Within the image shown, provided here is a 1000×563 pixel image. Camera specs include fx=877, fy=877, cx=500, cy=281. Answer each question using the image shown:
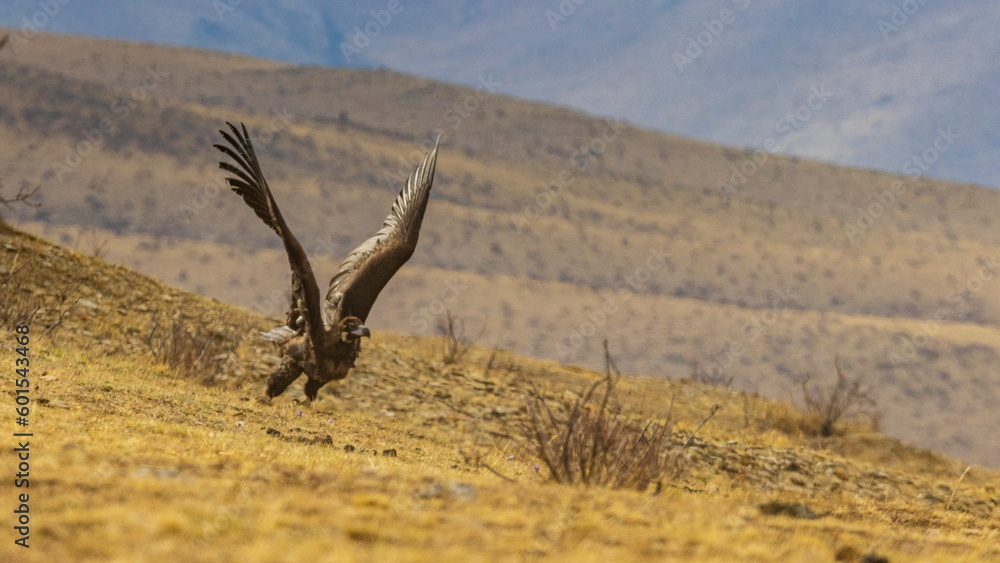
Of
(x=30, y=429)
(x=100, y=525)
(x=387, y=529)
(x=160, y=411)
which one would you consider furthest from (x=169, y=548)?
(x=160, y=411)

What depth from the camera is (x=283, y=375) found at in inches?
368

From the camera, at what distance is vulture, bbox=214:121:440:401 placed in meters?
8.40

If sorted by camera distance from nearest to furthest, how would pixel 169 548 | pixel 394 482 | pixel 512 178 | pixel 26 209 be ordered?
pixel 169 548 < pixel 394 482 < pixel 26 209 < pixel 512 178

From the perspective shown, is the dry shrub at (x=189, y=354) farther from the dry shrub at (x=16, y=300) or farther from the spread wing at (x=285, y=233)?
the spread wing at (x=285, y=233)

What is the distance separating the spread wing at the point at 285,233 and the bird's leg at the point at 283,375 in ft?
1.28

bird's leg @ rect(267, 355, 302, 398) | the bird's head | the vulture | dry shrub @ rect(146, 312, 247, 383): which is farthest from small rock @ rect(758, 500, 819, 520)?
dry shrub @ rect(146, 312, 247, 383)

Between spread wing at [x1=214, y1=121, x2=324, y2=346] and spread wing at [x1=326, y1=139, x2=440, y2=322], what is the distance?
42 centimetres

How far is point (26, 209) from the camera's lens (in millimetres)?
53562

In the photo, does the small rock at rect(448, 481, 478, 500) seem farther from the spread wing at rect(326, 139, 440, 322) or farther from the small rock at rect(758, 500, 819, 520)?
the spread wing at rect(326, 139, 440, 322)

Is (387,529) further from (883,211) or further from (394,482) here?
(883,211)

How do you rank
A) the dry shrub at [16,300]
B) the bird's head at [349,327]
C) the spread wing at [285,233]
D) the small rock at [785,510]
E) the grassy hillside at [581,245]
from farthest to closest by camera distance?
the grassy hillside at [581,245] < the dry shrub at [16,300] < the bird's head at [349,327] < the spread wing at [285,233] < the small rock at [785,510]

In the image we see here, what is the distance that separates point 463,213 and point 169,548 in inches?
2309

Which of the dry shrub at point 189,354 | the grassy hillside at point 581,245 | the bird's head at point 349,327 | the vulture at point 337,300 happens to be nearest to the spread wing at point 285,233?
the vulture at point 337,300

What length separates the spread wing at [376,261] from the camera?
29.6 feet
